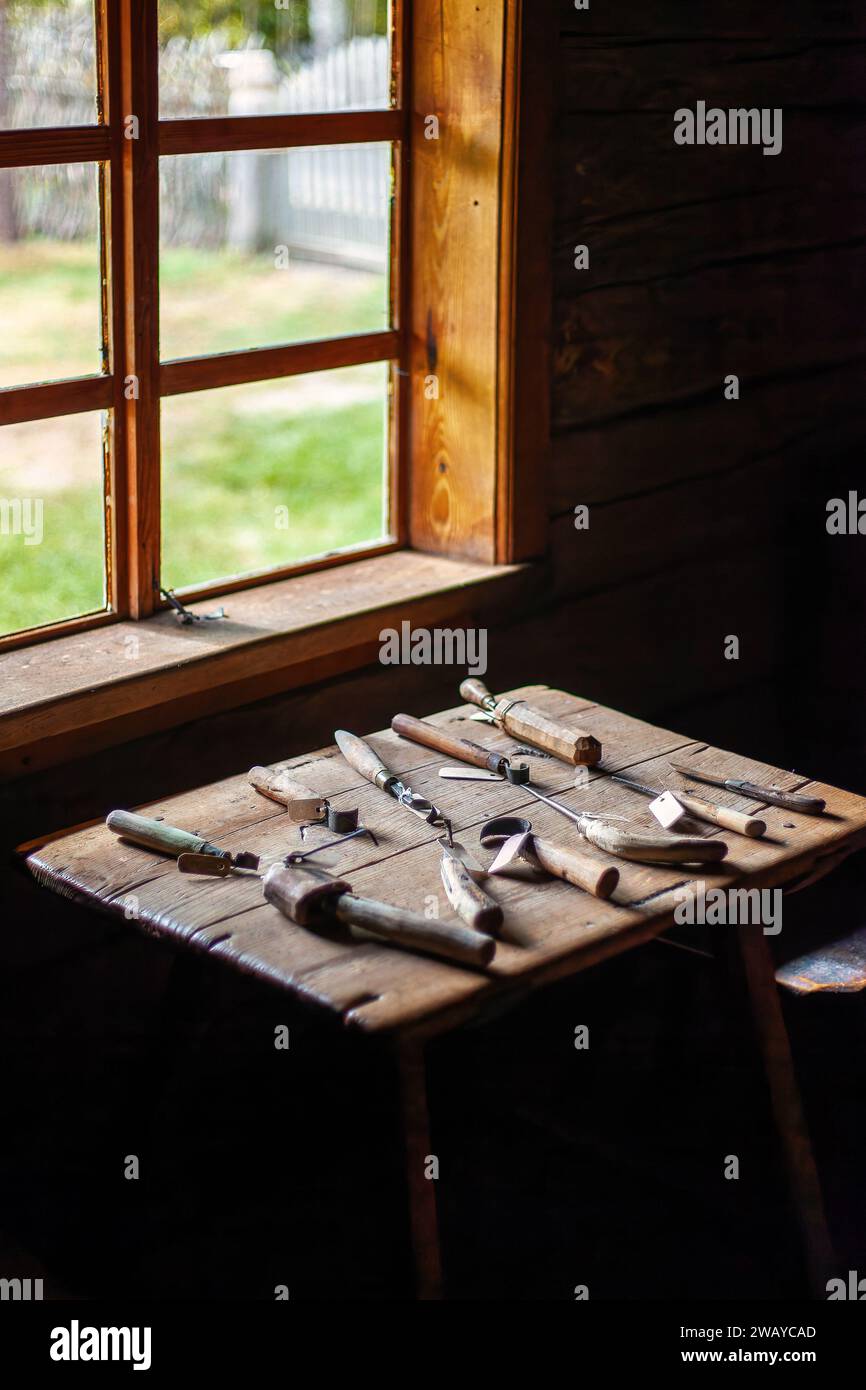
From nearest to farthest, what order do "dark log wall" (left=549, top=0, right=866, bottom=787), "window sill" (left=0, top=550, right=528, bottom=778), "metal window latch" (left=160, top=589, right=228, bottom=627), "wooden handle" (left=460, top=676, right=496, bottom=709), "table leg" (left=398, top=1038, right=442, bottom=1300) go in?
"table leg" (left=398, top=1038, right=442, bottom=1300), "window sill" (left=0, top=550, right=528, bottom=778), "wooden handle" (left=460, top=676, right=496, bottom=709), "metal window latch" (left=160, top=589, right=228, bottom=627), "dark log wall" (left=549, top=0, right=866, bottom=787)

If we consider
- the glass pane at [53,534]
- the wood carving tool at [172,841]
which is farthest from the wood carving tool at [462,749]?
the glass pane at [53,534]

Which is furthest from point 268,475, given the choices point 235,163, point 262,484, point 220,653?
point 220,653

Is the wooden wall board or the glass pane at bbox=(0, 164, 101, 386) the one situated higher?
the wooden wall board

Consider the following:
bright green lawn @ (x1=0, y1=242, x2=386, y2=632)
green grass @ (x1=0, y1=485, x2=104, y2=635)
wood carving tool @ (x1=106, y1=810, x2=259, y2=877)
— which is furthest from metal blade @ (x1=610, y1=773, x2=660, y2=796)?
green grass @ (x1=0, y1=485, x2=104, y2=635)

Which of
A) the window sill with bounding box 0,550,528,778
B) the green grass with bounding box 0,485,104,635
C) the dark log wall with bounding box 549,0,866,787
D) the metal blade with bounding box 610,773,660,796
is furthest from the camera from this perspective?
the green grass with bounding box 0,485,104,635

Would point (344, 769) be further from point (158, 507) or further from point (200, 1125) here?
point (200, 1125)

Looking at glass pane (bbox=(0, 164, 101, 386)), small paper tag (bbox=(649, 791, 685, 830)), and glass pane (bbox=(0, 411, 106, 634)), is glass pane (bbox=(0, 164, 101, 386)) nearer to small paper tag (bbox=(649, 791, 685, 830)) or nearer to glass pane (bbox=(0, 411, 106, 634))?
small paper tag (bbox=(649, 791, 685, 830))

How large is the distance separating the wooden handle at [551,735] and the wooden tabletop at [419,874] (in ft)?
0.08

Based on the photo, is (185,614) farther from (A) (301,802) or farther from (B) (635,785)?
(B) (635,785)

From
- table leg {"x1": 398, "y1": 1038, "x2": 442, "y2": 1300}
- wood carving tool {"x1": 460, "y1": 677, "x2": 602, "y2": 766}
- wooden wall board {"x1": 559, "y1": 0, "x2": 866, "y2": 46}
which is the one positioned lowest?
table leg {"x1": 398, "y1": 1038, "x2": 442, "y2": 1300}

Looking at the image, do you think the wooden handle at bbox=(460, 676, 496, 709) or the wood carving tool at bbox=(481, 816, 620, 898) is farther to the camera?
the wooden handle at bbox=(460, 676, 496, 709)

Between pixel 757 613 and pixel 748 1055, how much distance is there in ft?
5.01

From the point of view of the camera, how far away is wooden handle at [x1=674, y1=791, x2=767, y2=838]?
239cm

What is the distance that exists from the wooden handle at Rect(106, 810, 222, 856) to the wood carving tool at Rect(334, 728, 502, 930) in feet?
1.06
